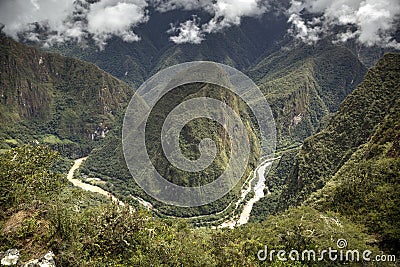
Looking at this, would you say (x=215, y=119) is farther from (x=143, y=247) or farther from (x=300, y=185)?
(x=143, y=247)

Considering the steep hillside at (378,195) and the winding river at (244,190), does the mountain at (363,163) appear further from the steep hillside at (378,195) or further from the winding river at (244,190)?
the winding river at (244,190)

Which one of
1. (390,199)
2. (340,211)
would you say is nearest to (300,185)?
(340,211)

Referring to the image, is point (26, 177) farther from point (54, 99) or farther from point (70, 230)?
point (54, 99)

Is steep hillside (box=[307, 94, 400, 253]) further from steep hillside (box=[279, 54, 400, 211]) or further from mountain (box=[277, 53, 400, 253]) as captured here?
steep hillside (box=[279, 54, 400, 211])

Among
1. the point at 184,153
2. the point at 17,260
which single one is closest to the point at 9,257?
the point at 17,260

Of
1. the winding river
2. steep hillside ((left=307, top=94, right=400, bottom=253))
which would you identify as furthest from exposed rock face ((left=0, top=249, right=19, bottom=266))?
the winding river

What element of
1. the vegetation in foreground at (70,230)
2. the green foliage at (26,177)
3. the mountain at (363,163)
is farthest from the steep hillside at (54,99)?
the vegetation in foreground at (70,230)
